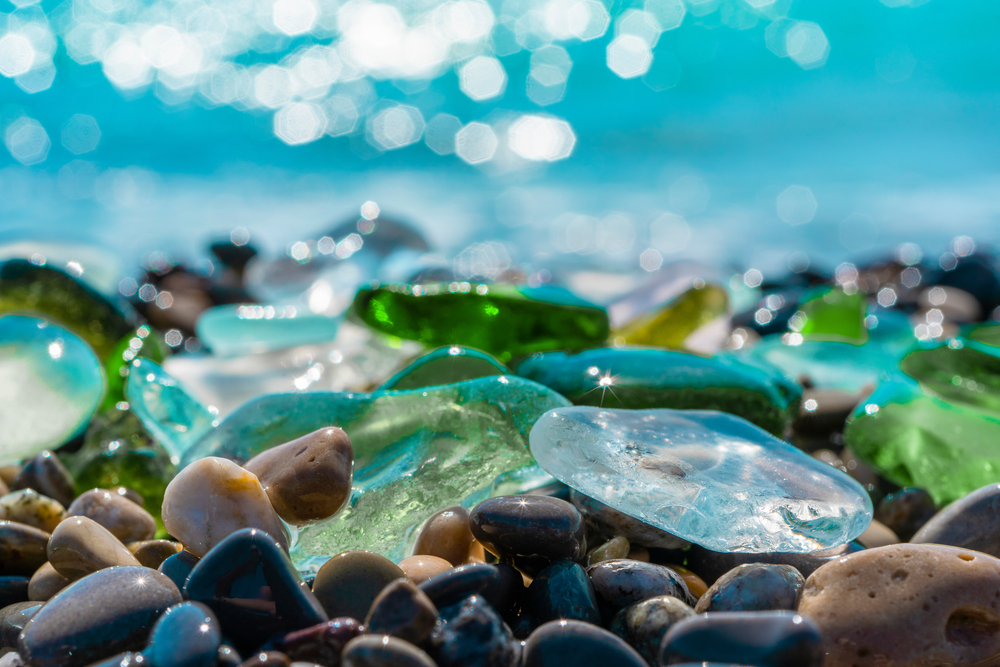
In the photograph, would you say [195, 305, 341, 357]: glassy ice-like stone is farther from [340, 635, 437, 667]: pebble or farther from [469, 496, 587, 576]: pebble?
[340, 635, 437, 667]: pebble

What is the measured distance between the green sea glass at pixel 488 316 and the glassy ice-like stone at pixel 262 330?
38 cm

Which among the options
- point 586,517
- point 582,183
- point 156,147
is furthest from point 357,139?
point 586,517

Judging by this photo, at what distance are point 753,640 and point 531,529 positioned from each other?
362mm

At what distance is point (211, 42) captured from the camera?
1284 centimetres

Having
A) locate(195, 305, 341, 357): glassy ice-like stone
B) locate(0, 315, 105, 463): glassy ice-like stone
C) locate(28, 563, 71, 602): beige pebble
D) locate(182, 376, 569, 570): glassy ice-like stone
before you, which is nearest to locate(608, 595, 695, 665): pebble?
locate(182, 376, 569, 570): glassy ice-like stone

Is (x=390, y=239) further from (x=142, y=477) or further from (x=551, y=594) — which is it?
(x=551, y=594)

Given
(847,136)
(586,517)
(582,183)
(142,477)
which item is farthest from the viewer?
(847,136)

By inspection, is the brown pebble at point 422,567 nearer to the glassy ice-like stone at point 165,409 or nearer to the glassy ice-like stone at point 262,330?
the glassy ice-like stone at point 165,409

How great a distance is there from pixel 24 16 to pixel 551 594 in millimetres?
15387

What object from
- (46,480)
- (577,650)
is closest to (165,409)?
(46,480)

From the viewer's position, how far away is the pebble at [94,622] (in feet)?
3.13

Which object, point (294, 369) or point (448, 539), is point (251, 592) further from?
point (294, 369)

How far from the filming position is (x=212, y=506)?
1126mm

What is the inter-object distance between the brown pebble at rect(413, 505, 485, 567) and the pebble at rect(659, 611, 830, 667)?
43 cm
